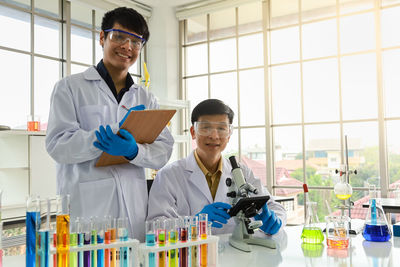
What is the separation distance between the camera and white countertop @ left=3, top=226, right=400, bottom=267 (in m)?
1.23

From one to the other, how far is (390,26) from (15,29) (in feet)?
14.3

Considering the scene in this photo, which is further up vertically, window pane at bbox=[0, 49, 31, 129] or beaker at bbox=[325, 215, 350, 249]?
window pane at bbox=[0, 49, 31, 129]

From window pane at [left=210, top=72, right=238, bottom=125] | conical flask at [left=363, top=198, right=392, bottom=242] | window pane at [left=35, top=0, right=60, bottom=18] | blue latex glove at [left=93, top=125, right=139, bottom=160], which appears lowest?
conical flask at [left=363, top=198, right=392, bottom=242]

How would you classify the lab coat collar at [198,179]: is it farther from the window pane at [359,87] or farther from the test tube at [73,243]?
the window pane at [359,87]

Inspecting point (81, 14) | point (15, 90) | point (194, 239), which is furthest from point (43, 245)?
point (81, 14)

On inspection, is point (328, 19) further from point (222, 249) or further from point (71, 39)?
point (222, 249)

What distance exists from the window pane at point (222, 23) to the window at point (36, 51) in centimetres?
180

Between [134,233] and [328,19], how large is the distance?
13.5 feet

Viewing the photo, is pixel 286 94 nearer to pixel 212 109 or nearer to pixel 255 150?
pixel 255 150

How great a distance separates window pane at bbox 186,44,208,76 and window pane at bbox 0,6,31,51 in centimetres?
242

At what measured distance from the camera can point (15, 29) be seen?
421cm

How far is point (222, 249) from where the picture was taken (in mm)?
1427

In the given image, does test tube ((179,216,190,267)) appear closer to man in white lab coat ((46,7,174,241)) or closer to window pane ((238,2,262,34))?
man in white lab coat ((46,7,174,241))

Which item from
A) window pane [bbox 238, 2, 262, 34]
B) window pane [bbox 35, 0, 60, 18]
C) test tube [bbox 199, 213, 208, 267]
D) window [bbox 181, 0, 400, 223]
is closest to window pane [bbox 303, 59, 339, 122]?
window [bbox 181, 0, 400, 223]
